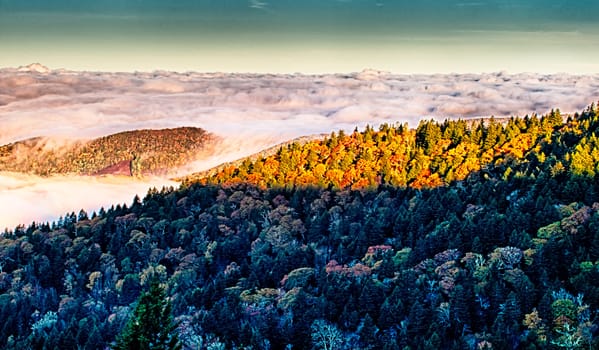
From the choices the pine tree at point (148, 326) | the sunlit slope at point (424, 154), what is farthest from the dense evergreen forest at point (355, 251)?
the pine tree at point (148, 326)

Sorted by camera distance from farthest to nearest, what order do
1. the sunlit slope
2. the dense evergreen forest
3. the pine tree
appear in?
the sunlit slope < the dense evergreen forest < the pine tree

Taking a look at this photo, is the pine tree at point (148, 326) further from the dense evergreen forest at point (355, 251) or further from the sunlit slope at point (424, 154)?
the sunlit slope at point (424, 154)

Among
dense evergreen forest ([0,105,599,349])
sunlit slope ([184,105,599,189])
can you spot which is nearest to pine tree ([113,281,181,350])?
dense evergreen forest ([0,105,599,349])

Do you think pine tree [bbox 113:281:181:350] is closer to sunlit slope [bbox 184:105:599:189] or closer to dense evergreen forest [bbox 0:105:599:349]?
dense evergreen forest [bbox 0:105:599:349]

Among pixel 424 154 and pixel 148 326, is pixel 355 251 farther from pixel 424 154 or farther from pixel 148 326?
pixel 148 326

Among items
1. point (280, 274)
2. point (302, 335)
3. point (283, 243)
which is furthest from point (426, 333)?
point (283, 243)

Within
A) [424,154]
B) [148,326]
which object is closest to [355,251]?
[424,154]
